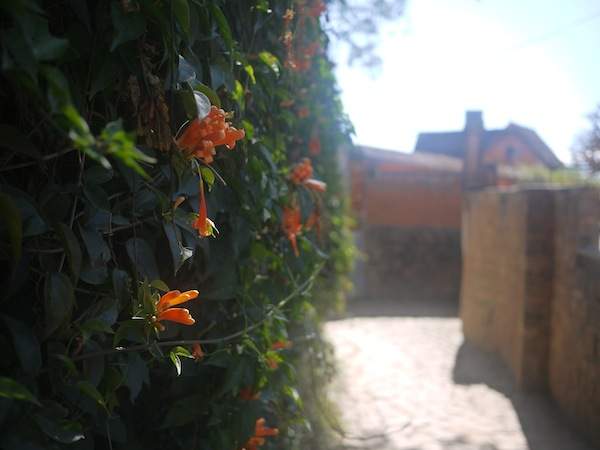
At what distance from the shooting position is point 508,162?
16969 millimetres

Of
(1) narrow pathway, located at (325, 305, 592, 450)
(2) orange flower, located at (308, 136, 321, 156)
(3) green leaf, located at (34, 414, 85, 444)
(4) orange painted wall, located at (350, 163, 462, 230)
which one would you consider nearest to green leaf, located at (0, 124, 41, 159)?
(3) green leaf, located at (34, 414, 85, 444)

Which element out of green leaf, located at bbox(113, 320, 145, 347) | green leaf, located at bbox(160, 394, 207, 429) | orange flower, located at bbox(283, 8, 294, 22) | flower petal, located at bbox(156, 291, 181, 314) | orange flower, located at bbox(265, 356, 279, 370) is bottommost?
green leaf, located at bbox(160, 394, 207, 429)

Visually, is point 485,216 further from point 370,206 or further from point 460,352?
point 370,206

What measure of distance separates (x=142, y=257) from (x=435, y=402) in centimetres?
395

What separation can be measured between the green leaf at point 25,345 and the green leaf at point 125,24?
0.42 m

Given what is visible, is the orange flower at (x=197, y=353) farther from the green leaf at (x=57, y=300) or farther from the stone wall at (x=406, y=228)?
the stone wall at (x=406, y=228)

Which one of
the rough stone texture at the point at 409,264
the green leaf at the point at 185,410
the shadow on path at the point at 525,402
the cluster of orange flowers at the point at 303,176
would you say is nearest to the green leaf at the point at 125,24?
the green leaf at the point at 185,410

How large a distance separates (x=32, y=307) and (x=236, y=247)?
0.57m

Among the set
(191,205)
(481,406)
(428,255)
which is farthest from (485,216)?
(191,205)

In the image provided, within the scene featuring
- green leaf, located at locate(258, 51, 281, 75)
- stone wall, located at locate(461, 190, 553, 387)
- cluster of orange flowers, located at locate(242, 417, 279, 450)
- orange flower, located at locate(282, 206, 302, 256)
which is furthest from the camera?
stone wall, located at locate(461, 190, 553, 387)

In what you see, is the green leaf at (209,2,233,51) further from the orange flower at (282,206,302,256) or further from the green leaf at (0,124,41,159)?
the orange flower at (282,206,302,256)

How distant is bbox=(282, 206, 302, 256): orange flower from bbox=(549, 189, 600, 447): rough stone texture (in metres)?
2.50

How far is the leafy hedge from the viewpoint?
0.81 meters

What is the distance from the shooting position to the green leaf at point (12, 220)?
73 centimetres
